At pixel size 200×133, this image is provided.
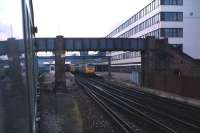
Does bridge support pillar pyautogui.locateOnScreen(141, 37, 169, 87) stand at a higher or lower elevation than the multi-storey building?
lower

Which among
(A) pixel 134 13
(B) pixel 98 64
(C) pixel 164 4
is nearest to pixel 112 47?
(C) pixel 164 4

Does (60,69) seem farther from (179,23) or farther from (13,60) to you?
(179,23)

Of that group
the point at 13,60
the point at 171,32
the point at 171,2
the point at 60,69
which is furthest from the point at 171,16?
the point at 13,60

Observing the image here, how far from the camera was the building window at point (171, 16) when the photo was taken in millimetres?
67312

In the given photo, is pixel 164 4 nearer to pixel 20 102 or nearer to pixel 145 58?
pixel 145 58

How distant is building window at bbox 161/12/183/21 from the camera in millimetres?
67312

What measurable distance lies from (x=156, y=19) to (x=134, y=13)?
15390mm

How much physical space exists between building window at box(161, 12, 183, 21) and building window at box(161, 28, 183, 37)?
6.56 ft

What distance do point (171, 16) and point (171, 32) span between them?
319cm

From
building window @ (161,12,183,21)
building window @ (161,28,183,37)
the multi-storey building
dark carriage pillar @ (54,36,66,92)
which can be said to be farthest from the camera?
building window @ (161,28,183,37)

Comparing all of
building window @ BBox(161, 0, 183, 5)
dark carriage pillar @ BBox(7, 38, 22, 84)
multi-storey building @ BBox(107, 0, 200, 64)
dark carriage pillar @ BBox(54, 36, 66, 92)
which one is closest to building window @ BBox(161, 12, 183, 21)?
multi-storey building @ BBox(107, 0, 200, 64)

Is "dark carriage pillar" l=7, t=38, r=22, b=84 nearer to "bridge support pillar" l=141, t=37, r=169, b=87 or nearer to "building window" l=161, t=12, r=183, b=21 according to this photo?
"bridge support pillar" l=141, t=37, r=169, b=87

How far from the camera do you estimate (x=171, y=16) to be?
6775 cm

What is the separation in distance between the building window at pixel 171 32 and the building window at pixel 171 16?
6.56 feet
